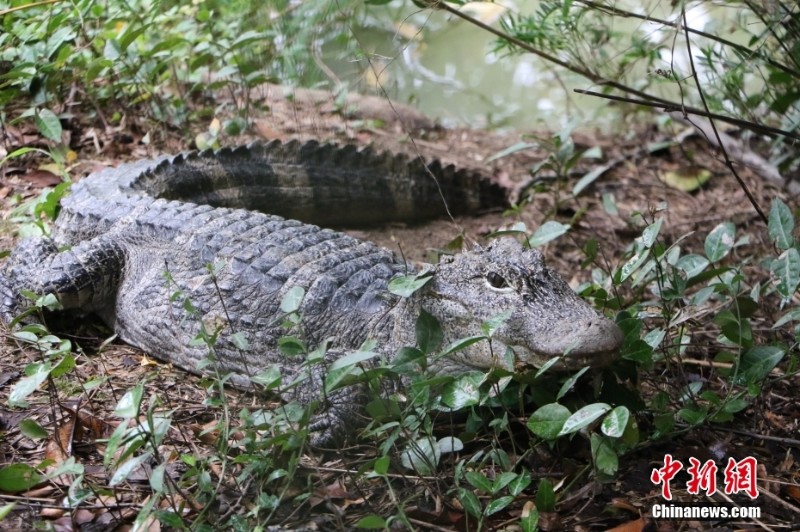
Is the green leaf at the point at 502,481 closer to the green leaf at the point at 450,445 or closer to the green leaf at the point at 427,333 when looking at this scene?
the green leaf at the point at 450,445

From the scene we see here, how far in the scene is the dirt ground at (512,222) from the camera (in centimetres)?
259

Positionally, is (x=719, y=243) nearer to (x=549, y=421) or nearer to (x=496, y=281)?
(x=496, y=281)

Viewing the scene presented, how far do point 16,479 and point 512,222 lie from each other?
11.7ft

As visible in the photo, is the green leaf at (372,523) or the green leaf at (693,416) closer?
the green leaf at (372,523)

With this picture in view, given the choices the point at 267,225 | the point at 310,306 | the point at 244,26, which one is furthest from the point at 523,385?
the point at 244,26

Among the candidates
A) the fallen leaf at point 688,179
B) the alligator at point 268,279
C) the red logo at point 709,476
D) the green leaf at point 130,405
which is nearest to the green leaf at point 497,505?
the alligator at point 268,279

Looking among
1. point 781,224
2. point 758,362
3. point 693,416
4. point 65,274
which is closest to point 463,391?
point 693,416

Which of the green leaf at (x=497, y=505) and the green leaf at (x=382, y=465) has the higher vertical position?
the green leaf at (x=382, y=465)

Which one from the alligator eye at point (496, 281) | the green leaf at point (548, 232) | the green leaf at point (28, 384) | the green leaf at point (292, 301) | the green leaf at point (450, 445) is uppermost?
the green leaf at point (292, 301)

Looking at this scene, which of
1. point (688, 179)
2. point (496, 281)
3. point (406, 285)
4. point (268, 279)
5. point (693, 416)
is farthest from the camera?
point (688, 179)

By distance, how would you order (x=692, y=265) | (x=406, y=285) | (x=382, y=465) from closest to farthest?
(x=382, y=465), (x=406, y=285), (x=692, y=265)

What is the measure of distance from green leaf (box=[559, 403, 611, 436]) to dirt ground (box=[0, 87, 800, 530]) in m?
0.33

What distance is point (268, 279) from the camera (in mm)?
3412

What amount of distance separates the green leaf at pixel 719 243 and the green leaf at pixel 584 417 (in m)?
1.11
